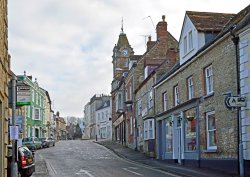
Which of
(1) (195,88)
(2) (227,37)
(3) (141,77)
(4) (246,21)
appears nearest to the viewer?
(4) (246,21)

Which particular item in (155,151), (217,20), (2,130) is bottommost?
(155,151)

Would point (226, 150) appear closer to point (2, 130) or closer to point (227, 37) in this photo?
point (227, 37)

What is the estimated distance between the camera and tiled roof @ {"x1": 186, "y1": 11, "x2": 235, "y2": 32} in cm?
2409

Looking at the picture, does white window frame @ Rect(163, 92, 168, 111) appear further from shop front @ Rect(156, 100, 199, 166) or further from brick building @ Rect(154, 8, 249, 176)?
shop front @ Rect(156, 100, 199, 166)

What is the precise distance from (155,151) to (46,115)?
5213 centimetres

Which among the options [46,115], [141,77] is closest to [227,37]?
[141,77]

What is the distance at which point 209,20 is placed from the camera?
2530 centimetres

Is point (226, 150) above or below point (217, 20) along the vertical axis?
below

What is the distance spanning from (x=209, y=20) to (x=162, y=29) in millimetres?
19088

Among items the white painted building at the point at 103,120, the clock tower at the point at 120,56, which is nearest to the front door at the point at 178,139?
the clock tower at the point at 120,56

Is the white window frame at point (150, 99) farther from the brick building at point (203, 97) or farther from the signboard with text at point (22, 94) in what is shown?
the signboard with text at point (22, 94)

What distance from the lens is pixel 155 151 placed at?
34375 millimetres

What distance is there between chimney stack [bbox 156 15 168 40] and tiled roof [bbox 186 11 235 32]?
57.5 ft

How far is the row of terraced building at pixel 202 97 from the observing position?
1864 cm
